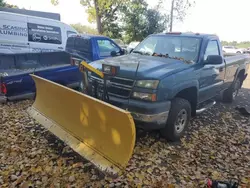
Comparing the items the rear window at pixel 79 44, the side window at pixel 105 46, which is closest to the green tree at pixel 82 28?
the rear window at pixel 79 44

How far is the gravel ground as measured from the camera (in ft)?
10.5

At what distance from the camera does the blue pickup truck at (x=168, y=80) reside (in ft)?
11.7

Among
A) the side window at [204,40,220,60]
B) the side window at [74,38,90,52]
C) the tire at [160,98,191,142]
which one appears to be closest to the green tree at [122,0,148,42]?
the side window at [74,38,90,52]

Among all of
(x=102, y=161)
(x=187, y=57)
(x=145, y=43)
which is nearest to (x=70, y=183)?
(x=102, y=161)

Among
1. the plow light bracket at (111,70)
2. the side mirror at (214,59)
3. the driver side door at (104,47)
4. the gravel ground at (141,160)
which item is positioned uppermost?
the driver side door at (104,47)

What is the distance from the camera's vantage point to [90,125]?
3473 millimetres

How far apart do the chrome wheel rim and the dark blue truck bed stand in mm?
3285

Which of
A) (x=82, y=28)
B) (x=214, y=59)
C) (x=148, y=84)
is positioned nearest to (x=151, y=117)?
(x=148, y=84)

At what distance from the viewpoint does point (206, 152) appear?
4070mm

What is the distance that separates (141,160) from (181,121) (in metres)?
1.16

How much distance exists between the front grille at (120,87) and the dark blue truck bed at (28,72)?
2.62 meters

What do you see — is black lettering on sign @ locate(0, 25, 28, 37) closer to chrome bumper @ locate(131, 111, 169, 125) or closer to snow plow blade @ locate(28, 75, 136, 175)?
snow plow blade @ locate(28, 75, 136, 175)

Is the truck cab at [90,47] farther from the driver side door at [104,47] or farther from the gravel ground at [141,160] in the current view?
the gravel ground at [141,160]

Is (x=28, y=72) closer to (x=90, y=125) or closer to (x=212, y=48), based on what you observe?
(x=90, y=125)
